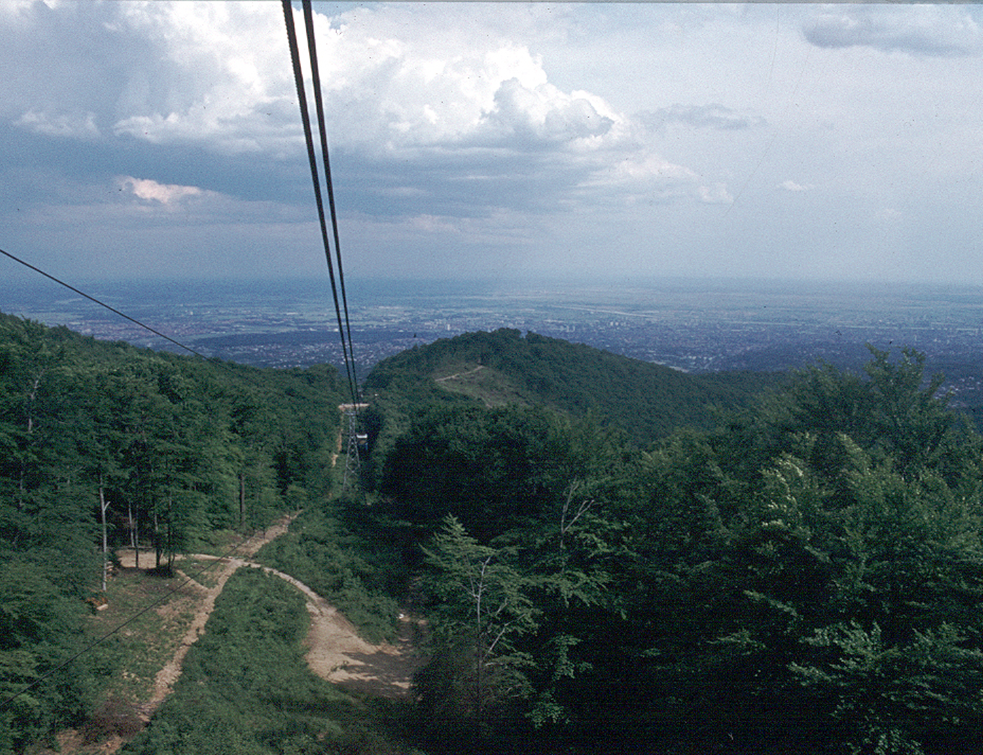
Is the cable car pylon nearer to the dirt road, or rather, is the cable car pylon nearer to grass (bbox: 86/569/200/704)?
the dirt road

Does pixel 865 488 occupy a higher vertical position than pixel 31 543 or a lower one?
higher

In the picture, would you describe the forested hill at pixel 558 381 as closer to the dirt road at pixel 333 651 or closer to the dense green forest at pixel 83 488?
the dense green forest at pixel 83 488

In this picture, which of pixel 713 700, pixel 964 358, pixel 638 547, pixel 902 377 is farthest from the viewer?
pixel 964 358

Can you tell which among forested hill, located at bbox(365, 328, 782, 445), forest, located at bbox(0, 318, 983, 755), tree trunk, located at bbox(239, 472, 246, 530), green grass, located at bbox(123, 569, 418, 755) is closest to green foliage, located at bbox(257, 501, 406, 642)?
forest, located at bbox(0, 318, 983, 755)

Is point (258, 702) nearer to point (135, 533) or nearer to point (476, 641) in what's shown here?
point (476, 641)

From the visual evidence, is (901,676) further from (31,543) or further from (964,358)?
(964,358)

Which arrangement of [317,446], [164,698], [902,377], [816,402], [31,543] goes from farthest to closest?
[317,446], [816,402], [902,377], [31,543], [164,698]

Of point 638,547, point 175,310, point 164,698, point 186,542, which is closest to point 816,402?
point 638,547
